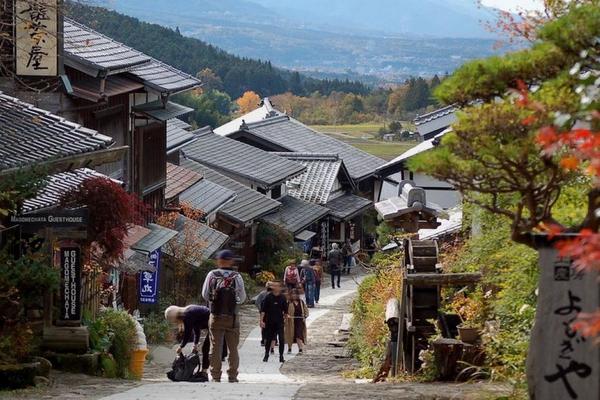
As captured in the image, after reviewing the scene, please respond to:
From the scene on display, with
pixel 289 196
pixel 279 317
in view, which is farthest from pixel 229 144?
pixel 279 317

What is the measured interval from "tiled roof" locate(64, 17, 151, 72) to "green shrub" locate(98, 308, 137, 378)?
6.36m

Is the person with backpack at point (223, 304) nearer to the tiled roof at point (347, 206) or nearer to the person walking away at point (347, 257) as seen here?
the person walking away at point (347, 257)

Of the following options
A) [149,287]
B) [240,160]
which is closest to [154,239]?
[149,287]

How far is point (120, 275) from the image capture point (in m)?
23.6

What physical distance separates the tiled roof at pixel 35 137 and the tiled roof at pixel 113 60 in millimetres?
4332

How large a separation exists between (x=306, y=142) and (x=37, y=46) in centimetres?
4344

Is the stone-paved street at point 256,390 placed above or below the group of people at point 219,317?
below

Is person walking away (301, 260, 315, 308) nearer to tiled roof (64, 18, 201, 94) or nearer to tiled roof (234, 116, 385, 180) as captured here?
tiled roof (64, 18, 201, 94)

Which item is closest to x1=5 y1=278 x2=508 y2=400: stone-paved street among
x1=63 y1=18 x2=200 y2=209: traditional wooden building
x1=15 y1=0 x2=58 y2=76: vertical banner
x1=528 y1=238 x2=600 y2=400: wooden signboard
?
x1=528 y1=238 x2=600 y2=400: wooden signboard

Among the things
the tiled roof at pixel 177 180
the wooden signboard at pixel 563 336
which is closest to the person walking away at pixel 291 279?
the tiled roof at pixel 177 180

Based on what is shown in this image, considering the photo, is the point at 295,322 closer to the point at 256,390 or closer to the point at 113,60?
the point at 113,60

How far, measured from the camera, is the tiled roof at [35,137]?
42.4ft

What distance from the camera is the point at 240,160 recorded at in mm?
45781

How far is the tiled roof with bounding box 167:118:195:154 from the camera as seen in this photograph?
1335 inches
